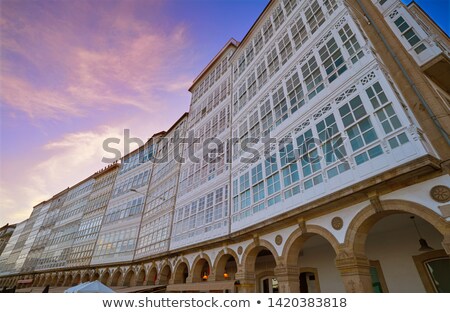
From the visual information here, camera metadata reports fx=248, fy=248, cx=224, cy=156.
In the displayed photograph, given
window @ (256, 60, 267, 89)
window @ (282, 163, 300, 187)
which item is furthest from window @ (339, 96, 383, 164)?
window @ (256, 60, 267, 89)

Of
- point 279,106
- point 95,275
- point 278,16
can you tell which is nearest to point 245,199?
point 279,106

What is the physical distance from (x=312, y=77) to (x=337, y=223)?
6.27 meters

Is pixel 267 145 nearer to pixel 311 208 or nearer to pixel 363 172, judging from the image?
pixel 311 208

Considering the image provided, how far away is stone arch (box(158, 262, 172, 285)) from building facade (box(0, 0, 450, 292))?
0.07m

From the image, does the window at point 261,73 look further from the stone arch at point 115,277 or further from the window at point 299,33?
the stone arch at point 115,277

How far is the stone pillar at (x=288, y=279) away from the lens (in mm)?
9078

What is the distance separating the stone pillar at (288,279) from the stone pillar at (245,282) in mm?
2384

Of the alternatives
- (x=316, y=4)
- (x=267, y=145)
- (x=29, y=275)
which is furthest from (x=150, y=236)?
(x=29, y=275)

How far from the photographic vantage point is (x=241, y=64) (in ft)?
61.0

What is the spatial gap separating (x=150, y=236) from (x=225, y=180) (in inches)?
401

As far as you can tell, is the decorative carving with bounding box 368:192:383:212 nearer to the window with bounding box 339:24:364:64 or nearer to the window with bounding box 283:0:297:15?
the window with bounding box 339:24:364:64

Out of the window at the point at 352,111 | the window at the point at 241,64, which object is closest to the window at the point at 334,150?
the window at the point at 352,111

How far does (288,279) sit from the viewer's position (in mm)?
9172

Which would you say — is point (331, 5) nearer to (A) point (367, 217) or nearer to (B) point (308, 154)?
(B) point (308, 154)
